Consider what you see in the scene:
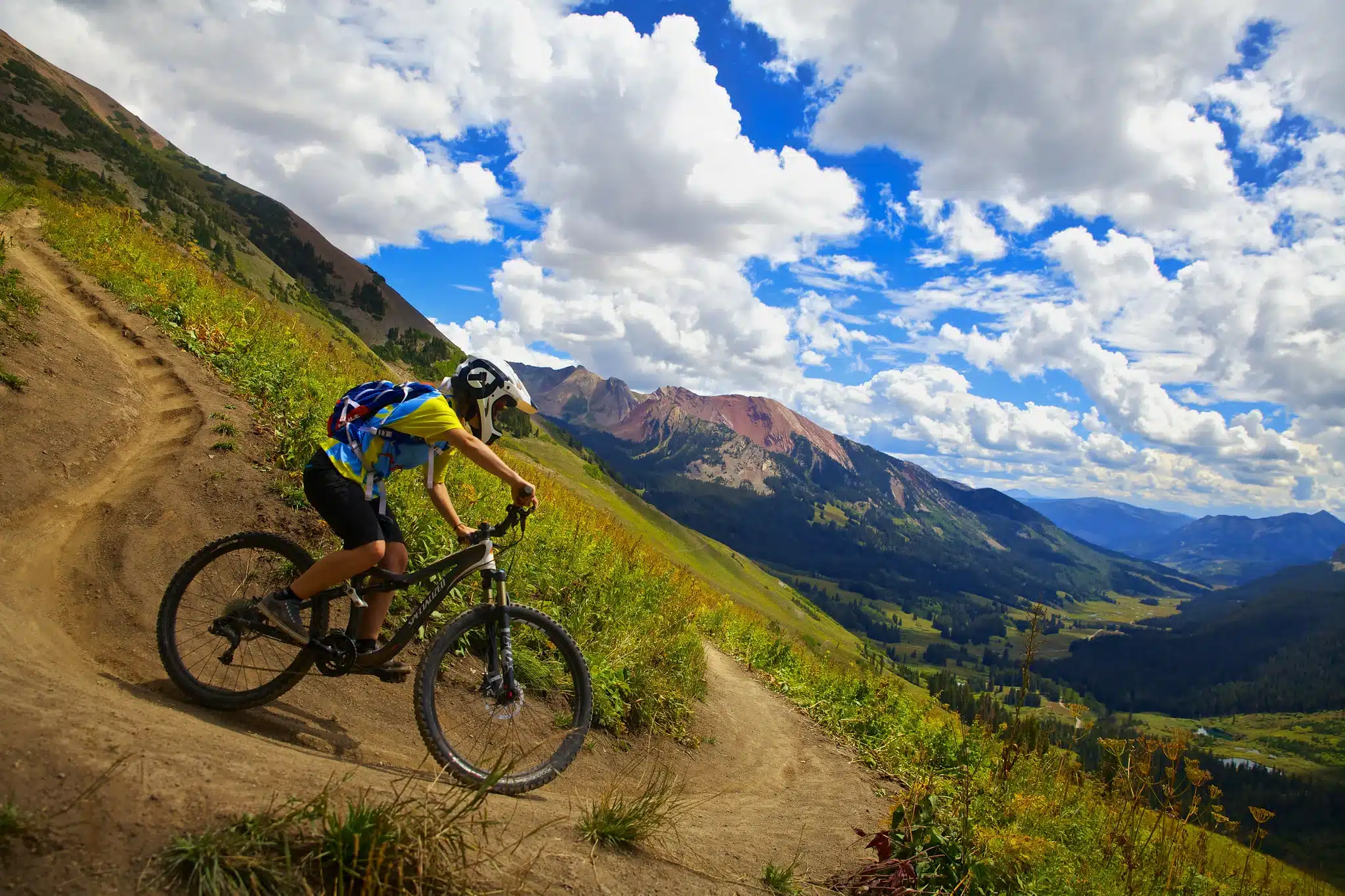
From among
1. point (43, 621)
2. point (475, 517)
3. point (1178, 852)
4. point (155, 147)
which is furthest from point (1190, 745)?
point (155, 147)

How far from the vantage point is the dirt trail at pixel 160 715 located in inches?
127

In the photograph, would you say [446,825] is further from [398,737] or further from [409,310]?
[409,310]

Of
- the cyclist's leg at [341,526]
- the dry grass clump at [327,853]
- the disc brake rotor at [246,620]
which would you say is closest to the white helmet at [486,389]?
the cyclist's leg at [341,526]

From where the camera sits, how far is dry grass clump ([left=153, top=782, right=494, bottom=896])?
2.90 m

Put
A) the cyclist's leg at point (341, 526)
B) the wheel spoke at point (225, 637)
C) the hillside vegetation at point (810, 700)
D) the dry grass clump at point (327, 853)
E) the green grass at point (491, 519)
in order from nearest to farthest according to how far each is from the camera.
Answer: the dry grass clump at point (327, 853) < the cyclist's leg at point (341, 526) < the wheel spoke at point (225, 637) < the hillside vegetation at point (810, 700) < the green grass at point (491, 519)

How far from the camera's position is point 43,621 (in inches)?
233

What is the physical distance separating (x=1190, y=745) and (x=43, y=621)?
458 inches

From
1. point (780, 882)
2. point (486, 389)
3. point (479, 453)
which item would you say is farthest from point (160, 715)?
point (780, 882)

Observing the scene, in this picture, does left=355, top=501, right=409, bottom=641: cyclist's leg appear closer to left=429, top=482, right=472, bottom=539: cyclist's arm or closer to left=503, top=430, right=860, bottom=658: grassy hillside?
left=429, top=482, right=472, bottom=539: cyclist's arm

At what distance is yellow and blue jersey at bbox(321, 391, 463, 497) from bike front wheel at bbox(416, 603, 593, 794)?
4.23 ft

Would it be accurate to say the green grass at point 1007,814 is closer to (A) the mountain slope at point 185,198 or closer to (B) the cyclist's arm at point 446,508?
(B) the cyclist's arm at point 446,508

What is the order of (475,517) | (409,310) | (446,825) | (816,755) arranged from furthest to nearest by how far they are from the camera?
(409,310), (816,755), (475,517), (446,825)

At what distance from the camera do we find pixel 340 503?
5.32m

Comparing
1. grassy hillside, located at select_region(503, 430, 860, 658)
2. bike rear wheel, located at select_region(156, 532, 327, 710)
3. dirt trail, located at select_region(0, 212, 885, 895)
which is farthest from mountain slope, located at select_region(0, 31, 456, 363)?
bike rear wheel, located at select_region(156, 532, 327, 710)
